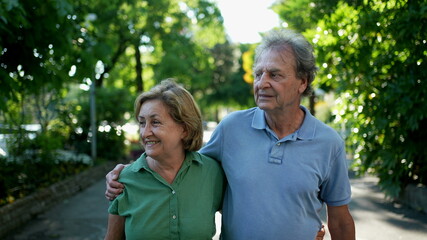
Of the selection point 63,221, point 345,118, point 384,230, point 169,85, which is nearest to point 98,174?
point 63,221

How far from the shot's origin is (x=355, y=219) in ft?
19.8

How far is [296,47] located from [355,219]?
4.32m

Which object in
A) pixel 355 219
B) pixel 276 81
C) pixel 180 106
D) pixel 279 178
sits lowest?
pixel 355 219

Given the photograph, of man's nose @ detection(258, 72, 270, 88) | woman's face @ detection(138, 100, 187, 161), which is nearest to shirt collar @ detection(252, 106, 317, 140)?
man's nose @ detection(258, 72, 270, 88)

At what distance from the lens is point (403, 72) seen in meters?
5.95

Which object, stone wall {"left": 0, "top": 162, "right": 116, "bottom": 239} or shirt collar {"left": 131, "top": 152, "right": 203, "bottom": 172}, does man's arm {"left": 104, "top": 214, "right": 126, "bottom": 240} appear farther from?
stone wall {"left": 0, "top": 162, "right": 116, "bottom": 239}

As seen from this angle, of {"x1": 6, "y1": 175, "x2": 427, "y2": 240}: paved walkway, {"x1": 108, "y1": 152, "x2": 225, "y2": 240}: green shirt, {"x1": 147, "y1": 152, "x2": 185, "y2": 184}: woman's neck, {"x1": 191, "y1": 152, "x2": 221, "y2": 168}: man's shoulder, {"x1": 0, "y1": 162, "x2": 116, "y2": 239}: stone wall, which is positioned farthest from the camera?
{"x1": 0, "y1": 162, "x2": 116, "y2": 239}: stone wall

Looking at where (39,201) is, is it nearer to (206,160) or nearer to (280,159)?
(206,160)

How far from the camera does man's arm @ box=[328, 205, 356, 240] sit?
2424mm

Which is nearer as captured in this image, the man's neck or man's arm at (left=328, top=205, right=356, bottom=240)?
the man's neck

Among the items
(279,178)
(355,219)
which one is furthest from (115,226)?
(355,219)

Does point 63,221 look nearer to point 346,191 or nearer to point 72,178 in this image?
point 72,178

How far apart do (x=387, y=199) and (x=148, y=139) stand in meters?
5.90

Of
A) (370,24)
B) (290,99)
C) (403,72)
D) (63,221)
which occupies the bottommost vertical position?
(63,221)
